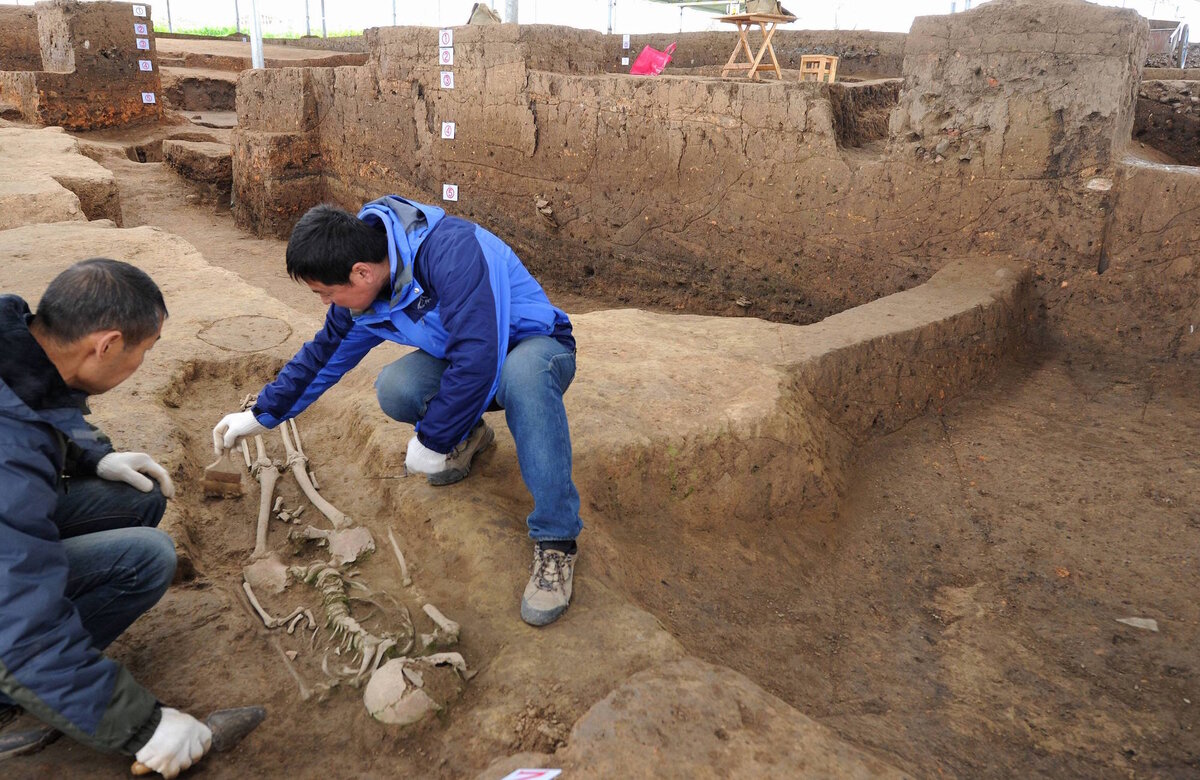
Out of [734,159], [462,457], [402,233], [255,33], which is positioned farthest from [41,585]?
[255,33]

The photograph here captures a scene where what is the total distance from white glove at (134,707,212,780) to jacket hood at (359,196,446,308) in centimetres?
110

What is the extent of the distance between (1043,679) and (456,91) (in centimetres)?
642

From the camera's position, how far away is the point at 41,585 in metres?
1.37

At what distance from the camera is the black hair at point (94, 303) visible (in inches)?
59.6

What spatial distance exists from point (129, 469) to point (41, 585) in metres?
0.61

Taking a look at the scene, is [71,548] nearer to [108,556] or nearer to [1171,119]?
[108,556]

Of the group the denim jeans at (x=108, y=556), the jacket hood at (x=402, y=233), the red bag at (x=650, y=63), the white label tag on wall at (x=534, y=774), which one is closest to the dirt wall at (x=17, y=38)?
the red bag at (x=650, y=63)

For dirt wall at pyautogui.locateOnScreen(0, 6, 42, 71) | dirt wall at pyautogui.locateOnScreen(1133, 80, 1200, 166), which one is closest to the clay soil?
dirt wall at pyautogui.locateOnScreen(1133, 80, 1200, 166)

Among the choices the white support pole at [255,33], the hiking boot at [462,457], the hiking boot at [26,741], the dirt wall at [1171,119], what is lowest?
the hiking boot at [26,741]

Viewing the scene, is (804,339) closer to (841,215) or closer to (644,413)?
(644,413)

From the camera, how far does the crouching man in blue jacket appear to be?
6.61 feet

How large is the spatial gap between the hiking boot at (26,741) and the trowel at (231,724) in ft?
0.94

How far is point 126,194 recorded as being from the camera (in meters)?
9.12

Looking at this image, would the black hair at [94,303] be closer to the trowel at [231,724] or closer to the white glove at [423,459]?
the trowel at [231,724]
